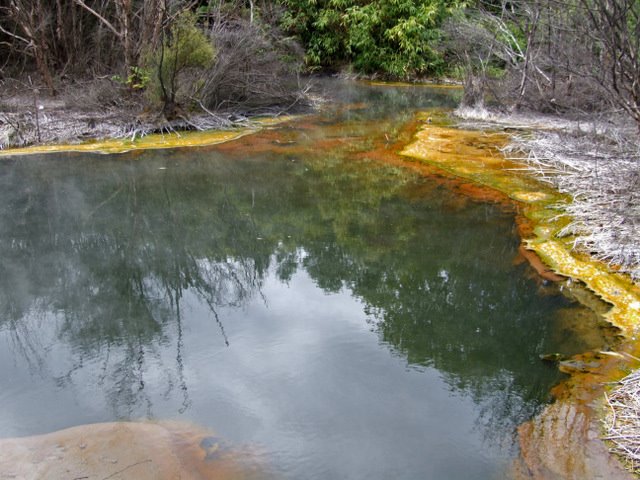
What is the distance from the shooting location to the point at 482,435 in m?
→ 3.92

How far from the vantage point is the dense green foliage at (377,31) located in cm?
2156

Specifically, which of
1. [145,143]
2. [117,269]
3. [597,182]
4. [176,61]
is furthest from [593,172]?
[176,61]

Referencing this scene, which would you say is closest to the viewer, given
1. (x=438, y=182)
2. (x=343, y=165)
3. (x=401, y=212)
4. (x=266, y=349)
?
(x=266, y=349)

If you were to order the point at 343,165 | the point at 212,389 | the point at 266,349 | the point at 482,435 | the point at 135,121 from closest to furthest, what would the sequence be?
the point at 482,435, the point at 212,389, the point at 266,349, the point at 343,165, the point at 135,121

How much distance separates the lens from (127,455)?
3662 millimetres

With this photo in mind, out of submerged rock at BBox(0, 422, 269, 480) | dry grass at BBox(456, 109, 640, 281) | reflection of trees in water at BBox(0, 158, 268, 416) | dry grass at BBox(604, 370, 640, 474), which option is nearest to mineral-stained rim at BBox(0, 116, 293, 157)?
reflection of trees in water at BBox(0, 158, 268, 416)

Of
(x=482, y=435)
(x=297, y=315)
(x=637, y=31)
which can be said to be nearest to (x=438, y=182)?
(x=637, y=31)

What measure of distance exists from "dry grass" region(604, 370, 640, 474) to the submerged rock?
6.98 feet

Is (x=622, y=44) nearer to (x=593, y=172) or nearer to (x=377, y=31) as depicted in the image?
(x=593, y=172)

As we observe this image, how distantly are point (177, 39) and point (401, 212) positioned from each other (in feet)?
21.2

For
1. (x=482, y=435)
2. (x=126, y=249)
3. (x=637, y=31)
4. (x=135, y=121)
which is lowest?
(x=482, y=435)

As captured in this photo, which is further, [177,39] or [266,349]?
[177,39]

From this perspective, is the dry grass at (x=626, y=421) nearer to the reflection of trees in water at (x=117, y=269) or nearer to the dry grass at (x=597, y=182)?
the dry grass at (x=597, y=182)

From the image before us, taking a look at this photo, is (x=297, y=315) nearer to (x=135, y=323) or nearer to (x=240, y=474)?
(x=135, y=323)
